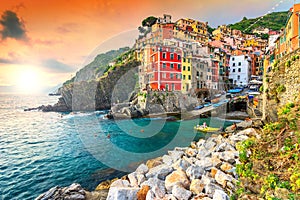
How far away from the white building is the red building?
23.9 m

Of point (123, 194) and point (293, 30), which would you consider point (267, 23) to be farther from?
point (123, 194)

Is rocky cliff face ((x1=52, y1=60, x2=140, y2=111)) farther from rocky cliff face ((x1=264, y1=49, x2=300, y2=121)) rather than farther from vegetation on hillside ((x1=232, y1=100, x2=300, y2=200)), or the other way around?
vegetation on hillside ((x1=232, y1=100, x2=300, y2=200))

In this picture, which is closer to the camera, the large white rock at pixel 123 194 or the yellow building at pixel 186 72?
Result: the large white rock at pixel 123 194

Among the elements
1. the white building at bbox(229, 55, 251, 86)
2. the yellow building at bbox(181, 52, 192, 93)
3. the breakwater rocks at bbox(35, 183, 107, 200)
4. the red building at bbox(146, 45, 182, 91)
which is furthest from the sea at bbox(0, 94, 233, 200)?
the white building at bbox(229, 55, 251, 86)

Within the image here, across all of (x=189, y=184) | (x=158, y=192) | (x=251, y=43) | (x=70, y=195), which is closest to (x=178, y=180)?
(x=189, y=184)

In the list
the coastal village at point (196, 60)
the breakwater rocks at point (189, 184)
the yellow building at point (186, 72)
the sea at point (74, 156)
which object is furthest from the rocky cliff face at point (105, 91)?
the breakwater rocks at point (189, 184)

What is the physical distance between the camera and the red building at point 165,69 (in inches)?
1280

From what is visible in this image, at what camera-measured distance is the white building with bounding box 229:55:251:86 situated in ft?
156

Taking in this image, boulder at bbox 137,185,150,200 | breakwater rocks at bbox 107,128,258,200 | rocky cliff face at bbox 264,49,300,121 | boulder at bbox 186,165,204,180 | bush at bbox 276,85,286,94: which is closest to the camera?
breakwater rocks at bbox 107,128,258,200

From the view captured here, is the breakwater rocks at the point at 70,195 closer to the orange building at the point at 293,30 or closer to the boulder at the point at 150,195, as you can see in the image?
the boulder at the point at 150,195

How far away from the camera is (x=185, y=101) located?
34.2 metres

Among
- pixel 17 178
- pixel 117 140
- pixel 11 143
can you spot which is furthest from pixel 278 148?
pixel 11 143

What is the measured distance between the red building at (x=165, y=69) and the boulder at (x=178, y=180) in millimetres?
27068

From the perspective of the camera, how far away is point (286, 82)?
8.09 metres
